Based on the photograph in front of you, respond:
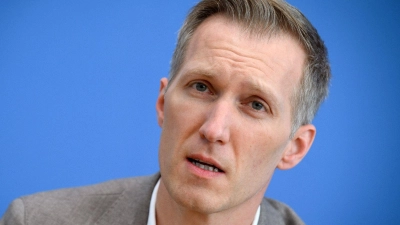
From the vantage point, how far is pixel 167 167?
2260 mm

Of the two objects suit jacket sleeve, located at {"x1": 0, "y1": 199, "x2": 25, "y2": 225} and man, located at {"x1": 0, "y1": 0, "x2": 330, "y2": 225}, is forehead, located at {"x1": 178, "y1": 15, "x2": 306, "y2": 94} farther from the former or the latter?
suit jacket sleeve, located at {"x1": 0, "y1": 199, "x2": 25, "y2": 225}

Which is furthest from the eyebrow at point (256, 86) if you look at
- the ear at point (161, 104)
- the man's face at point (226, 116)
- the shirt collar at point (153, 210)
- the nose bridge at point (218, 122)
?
the shirt collar at point (153, 210)

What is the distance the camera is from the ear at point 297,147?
2572mm

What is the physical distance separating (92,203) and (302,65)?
1.00 metres

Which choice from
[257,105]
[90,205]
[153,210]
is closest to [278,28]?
[257,105]

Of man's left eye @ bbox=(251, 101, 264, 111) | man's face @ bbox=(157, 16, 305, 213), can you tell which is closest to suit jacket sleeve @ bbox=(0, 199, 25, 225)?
man's face @ bbox=(157, 16, 305, 213)

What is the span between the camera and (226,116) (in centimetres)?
219

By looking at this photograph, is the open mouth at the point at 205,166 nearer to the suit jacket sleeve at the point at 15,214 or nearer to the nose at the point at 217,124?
the nose at the point at 217,124

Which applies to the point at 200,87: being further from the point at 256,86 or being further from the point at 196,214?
the point at 196,214

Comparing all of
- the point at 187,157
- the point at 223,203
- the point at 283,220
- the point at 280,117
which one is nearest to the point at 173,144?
the point at 187,157

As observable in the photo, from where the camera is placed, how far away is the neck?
2398 mm

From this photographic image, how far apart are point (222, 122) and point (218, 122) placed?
18 millimetres

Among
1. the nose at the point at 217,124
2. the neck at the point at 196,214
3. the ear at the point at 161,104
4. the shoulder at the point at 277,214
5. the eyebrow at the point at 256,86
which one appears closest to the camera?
the nose at the point at 217,124

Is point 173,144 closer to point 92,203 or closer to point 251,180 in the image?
point 251,180
